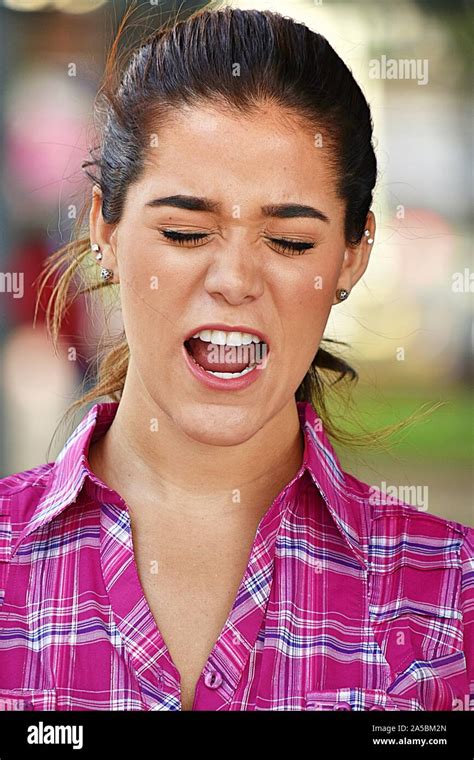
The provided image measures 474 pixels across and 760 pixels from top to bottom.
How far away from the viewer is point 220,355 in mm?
1386

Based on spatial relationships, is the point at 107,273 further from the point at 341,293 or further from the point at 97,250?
the point at 341,293

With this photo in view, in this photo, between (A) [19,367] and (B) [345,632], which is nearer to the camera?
(B) [345,632]

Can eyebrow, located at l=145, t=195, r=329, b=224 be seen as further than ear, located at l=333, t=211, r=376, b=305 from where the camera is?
No

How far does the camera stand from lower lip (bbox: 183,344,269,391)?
1379 millimetres

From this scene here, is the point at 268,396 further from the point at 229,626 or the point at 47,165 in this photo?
the point at 47,165

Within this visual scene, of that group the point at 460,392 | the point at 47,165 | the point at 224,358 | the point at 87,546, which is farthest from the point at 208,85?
the point at 460,392

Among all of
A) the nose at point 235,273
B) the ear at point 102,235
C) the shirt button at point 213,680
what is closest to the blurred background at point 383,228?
the ear at point 102,235

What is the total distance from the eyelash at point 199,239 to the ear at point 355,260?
0.12 metres

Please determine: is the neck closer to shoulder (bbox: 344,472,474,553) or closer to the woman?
the woman

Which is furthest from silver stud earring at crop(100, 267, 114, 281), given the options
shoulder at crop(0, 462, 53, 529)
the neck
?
shoulder at crop(0, 462, 53, 529)

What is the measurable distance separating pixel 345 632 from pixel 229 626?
15cm

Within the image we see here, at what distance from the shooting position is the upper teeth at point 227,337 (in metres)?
1.37

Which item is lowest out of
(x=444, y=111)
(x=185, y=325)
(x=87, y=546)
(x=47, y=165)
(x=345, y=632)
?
(x=345, y=632)
